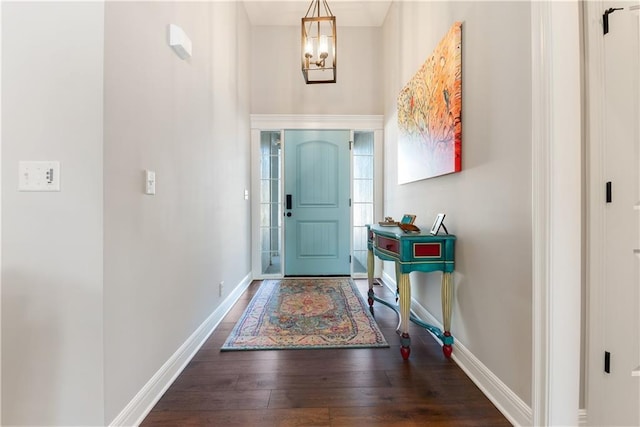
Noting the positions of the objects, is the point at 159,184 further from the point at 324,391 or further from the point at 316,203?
the point at 316,203

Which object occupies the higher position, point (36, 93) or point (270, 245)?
point (36, 93)

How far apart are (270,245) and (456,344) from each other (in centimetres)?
271

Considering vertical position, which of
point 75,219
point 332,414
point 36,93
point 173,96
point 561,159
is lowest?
point 332,414

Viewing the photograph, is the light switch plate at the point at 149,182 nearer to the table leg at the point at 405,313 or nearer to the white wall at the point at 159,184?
the white wall at the point at 159,184

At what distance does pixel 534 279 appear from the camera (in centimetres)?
111

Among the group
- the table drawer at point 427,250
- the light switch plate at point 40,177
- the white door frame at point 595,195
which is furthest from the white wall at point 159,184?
the white door frame at point 595,195

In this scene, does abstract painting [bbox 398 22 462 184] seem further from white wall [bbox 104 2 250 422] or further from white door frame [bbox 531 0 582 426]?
white wall [bbox 104 2 250 422]

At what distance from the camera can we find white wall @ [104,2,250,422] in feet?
3.63

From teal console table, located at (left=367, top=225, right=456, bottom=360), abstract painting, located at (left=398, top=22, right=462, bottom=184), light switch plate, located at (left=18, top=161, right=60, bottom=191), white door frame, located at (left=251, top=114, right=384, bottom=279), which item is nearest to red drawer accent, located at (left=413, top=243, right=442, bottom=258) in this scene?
teal console table, located at (left=367, top=225, right=456, bottom=360)

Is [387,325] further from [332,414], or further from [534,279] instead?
[534,279]

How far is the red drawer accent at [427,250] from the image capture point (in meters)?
1.73

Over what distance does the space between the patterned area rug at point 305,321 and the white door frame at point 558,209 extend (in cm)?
101

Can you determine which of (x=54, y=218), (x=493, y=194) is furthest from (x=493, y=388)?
(x=54, y=218)

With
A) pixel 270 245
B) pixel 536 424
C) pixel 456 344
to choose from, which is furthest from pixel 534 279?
pixel 270 245
